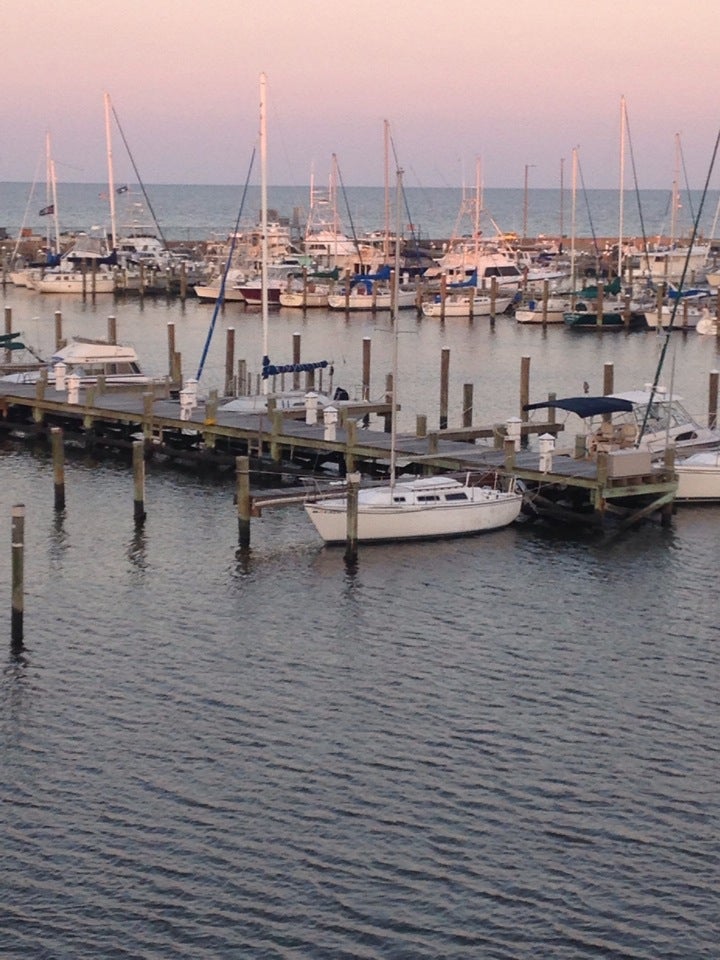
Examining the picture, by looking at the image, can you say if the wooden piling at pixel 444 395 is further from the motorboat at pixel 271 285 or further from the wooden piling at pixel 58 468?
the motorboat at pixel 271 285

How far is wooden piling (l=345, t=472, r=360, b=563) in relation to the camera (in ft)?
131

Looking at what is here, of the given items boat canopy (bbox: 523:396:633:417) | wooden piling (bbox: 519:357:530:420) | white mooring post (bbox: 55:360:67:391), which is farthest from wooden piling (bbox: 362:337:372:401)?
boat canopy (bbox: 523:396:633:417)

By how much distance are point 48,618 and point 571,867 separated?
48.4 feet

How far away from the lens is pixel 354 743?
29.3 metres

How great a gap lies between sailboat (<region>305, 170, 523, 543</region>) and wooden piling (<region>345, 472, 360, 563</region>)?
1.61 ft

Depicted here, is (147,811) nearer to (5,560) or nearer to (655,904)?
(655,904)

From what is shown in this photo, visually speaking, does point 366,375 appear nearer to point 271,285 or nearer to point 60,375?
point 60,375

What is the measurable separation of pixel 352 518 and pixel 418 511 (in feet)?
7.10

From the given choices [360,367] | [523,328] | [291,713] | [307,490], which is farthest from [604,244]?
[291,713]

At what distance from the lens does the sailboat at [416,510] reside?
4091 cm

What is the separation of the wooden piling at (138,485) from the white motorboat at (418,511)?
4.88 m

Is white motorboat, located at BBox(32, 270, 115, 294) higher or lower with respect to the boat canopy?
higher

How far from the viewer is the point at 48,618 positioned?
36031mm

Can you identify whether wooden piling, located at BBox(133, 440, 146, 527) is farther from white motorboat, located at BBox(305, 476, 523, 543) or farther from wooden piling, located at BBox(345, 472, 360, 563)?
wooden piling, located at BBox(345, 472, 360, 563)
